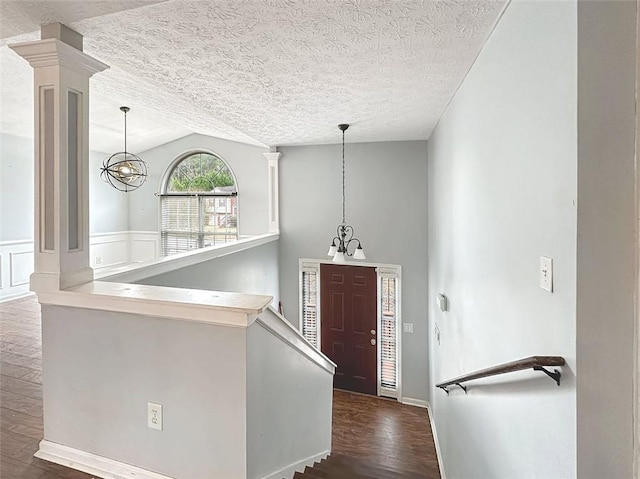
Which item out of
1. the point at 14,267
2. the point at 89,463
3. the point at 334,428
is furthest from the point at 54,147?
the point at 14,267

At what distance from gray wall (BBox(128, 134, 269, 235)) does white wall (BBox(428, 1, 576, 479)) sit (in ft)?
13.3

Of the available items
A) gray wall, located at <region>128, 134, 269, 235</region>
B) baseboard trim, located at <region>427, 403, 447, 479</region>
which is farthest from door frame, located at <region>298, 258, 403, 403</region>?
gray wall, located at <region>128, 134, 269, 235</region>

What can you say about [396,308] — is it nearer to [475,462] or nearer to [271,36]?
[475,462]

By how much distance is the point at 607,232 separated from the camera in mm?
1011

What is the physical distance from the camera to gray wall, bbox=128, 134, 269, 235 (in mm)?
6254

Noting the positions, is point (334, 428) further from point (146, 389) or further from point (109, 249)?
point (109, 249)

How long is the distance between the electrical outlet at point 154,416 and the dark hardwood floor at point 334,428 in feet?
1.54

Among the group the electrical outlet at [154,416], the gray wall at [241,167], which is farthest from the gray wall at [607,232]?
the gray wall at [241,167]

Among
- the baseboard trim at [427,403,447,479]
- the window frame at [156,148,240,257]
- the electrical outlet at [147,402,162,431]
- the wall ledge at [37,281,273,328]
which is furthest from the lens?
the window frame at [156,148,240,257]

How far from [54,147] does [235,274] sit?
8.20ft

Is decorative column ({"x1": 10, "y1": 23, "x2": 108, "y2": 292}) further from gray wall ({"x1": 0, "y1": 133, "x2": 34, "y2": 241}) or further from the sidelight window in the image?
gray wall ({"x1": 0, "y1": 133, "x2": 34, "y2": 241})

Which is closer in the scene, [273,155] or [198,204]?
[273,155]

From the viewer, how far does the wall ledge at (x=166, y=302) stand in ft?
4.96

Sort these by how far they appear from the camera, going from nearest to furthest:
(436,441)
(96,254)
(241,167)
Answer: (436,441) < (241,167) < (96,254)
